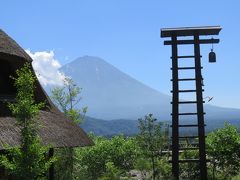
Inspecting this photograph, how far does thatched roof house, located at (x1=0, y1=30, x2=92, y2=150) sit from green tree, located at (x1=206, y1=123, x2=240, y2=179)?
17.5ft

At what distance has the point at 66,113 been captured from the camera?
95.7 ft

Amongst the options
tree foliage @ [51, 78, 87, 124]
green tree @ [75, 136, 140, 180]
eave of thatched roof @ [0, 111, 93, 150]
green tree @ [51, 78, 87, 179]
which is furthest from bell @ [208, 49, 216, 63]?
tree foliage @ [51, 78, 87, 124]

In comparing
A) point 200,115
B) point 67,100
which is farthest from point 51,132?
point 67,100

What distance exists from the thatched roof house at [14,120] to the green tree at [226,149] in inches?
210

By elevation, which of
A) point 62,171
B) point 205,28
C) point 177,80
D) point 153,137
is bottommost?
point 62,171

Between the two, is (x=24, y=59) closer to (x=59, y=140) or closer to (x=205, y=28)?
(x=59, y=140)

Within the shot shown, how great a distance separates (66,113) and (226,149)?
10741 millimetres

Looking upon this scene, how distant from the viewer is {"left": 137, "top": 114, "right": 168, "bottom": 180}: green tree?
21406 millimetres

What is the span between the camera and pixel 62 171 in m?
24.8

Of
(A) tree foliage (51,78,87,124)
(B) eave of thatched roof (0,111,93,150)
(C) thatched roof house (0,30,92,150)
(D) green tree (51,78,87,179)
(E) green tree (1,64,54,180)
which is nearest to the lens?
(E) green tree (1,64,54,180)

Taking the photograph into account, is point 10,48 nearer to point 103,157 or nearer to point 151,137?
point 151,137

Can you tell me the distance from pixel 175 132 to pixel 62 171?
7.52 metres

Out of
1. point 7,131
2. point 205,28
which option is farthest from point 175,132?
point 7,131

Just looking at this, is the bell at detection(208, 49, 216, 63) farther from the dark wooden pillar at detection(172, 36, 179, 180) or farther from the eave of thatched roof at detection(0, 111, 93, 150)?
the eave of thatched roof at detection(0, 111, 93, 150)
